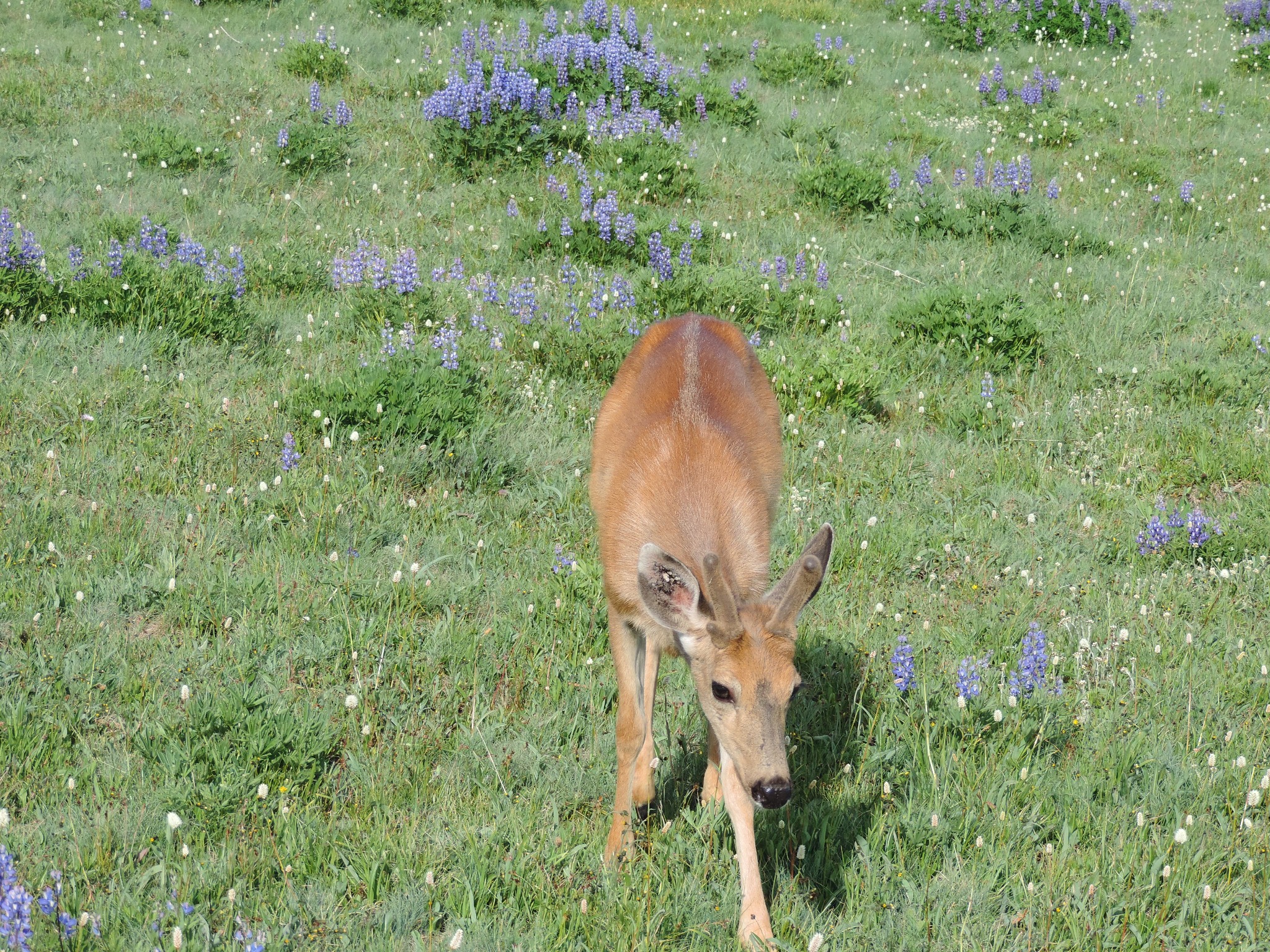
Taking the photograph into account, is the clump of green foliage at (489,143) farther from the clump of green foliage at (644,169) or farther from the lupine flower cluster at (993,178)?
the lupine flower cluster at (993,178)

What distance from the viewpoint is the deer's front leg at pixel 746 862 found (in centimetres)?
362

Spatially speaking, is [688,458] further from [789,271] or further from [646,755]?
[789,271]

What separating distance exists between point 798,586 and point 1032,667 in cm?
199

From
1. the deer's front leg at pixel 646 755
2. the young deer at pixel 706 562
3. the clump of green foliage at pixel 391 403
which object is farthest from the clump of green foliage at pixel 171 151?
the deer's front leg at pixel 646 755

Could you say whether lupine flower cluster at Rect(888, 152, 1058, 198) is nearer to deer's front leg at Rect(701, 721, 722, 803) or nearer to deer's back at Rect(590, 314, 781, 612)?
deer's back at Rect(590, 314, 781, 612)

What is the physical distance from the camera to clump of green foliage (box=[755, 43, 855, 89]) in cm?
1312

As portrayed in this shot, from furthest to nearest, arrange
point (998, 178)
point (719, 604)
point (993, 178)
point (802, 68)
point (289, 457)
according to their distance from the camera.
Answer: point (802, 68)
point (993, 178)
point (998, 178)
point (289, 457)
point (719, 604)

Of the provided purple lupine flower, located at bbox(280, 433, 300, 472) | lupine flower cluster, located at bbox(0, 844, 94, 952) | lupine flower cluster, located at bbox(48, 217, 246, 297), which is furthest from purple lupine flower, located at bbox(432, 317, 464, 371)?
lupine flower cluster, located at bbox(0, 844, 94, 952)

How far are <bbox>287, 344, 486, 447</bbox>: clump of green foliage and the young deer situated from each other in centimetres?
139

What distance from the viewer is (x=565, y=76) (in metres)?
11.1

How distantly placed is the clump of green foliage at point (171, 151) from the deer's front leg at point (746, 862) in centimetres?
771

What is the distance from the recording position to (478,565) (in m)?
5.60

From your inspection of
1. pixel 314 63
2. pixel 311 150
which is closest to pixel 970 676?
pixel 311 150

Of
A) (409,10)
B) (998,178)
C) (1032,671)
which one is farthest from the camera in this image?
(409,10)
